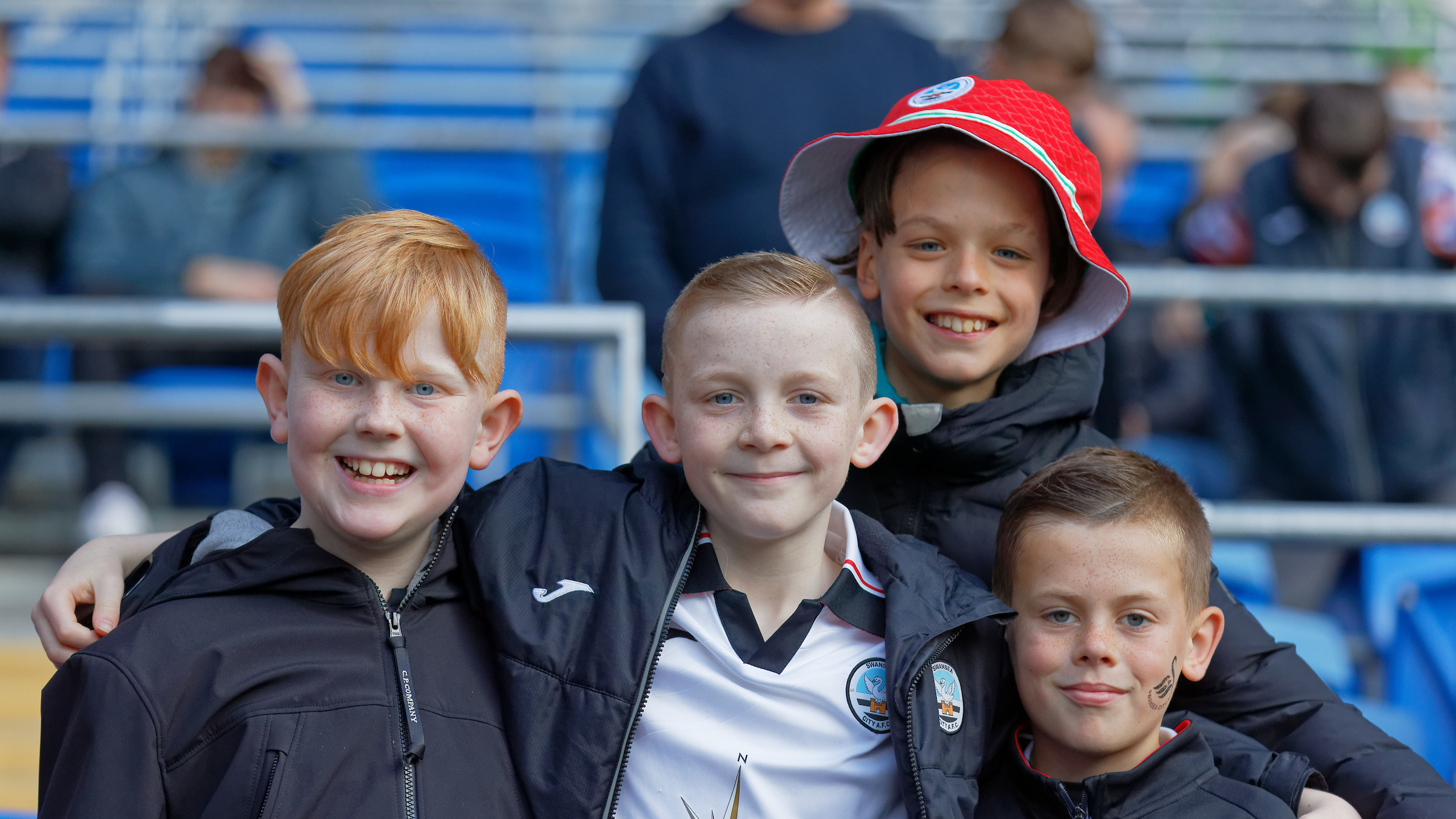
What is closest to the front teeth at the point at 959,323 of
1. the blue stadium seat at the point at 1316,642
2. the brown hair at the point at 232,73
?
the blue stadium seat at the point at 1316,642

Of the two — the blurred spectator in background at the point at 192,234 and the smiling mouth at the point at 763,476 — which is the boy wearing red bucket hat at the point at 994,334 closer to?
the smiling mouth at the point at 763,476

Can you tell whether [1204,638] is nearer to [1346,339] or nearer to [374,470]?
[374,470]

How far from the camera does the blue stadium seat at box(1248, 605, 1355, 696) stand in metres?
2.53

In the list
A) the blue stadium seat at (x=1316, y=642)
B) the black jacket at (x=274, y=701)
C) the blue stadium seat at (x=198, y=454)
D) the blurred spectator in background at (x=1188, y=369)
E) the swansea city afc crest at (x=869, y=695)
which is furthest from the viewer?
the blurred spectator in background at (x=1188, y=369)

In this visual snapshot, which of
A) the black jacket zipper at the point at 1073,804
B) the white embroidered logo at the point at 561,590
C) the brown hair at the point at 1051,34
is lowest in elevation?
the black jacket zipper at the point at 1073,804

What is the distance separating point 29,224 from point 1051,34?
2.88 metres

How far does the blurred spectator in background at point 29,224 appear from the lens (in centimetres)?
369

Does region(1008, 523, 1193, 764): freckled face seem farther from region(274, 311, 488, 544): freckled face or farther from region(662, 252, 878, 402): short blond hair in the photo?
region(274, 311, 488, 544): freckled face

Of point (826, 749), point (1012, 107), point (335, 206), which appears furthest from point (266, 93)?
point (826, 749)

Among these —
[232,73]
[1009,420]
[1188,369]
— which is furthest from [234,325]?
[1188,369]

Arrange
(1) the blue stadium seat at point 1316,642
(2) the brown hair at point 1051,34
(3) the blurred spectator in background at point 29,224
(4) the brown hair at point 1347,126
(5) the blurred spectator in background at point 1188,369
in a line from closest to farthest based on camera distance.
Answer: (1) the blue stadium seat at point 1316,642 → (2) the brown hair at point 1051,34 → (4) the brown hair at point 1347,126 → (3) the blurred spectator in background at point 29,224 → (5) the blurred spectator in background at point 1188,369

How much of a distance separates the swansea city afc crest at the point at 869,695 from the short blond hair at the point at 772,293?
1.06 feet

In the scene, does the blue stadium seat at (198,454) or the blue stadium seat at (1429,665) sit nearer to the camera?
the blue stadium seat at (1429,665)

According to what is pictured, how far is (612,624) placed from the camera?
1.49 meters
